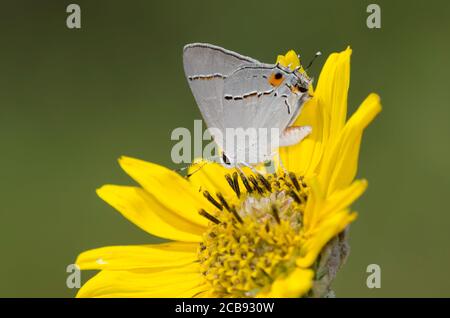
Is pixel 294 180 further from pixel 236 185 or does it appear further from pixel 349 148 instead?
pixel 349 148

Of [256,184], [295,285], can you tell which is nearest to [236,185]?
[256,184]

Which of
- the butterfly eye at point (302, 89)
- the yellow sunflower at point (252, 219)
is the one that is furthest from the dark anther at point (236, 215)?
the butterfly eye at point (302, 89)

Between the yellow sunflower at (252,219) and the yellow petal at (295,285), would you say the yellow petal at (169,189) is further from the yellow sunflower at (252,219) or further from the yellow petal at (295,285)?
the yellow petal at (295,285)

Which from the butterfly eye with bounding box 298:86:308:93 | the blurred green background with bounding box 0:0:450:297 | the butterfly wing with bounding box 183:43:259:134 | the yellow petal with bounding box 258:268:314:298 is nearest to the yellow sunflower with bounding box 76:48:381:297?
the yellow petal with bounding box 258:268:314:298

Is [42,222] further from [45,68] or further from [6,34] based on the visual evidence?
[6,34]

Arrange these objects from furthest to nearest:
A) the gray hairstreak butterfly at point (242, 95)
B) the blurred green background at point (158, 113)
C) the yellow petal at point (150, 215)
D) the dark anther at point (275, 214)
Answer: the blurred green background at point (158, 113)
the yellow petal at point (150, 215)
the gray hairstreak butterfly at point (242, 95)
the dark anther at point (275, 214)
